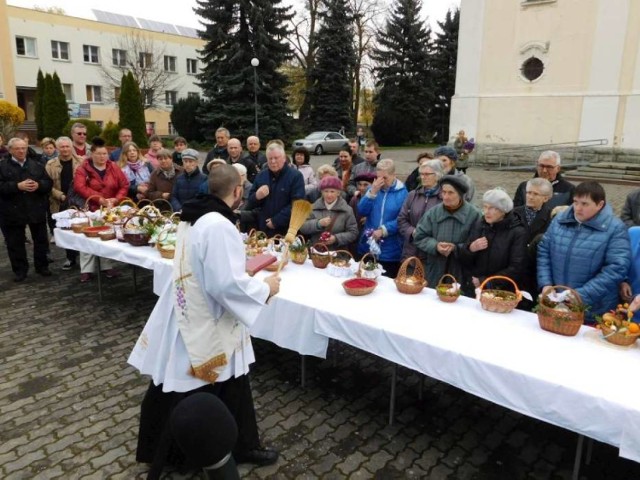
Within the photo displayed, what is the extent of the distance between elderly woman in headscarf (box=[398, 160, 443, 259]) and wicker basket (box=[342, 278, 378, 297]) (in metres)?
0.97

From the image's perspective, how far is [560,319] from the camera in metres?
2.95

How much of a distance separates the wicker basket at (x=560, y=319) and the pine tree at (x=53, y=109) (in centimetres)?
2753

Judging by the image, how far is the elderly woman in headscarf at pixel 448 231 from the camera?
Result: 4039mm

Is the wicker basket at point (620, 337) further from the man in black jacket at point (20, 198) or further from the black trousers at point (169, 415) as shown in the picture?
the man in black jacket at point (20, 198)

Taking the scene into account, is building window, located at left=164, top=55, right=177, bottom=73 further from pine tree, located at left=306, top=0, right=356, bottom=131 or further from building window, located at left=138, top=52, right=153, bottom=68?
pine tree, located at left=306, top=0, right=356, bottom=131

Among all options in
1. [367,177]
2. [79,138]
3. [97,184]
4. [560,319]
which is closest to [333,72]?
[79,138]

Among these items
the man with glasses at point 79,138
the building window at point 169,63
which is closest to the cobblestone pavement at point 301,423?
the man with glasses at point 79,138

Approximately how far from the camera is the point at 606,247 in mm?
3316

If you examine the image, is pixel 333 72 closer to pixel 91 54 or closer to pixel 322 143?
pixel 322 143

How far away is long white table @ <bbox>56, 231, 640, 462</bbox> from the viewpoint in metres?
2.37

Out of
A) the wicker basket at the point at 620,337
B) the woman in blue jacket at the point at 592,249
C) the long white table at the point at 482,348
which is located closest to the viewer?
the long white table at the point at 482,348

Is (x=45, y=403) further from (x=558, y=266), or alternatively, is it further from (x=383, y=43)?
(x=383, y=43)

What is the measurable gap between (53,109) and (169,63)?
1701 centimetres

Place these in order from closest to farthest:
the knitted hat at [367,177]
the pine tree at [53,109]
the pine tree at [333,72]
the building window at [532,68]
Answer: the knitted hat at [367,177]
the building window at [532,68]
the pine tree at [53,109]
the pine tree at [333,72]
